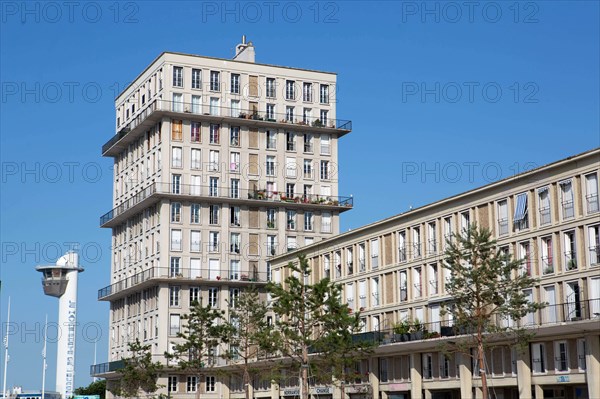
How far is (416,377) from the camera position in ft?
227

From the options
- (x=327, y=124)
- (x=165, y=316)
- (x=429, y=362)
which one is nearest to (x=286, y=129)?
(x=327, y=124)

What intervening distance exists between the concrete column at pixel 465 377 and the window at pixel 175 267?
133 ft

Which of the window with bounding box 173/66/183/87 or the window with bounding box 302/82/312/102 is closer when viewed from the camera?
the window with bounding box 173/66/183/87

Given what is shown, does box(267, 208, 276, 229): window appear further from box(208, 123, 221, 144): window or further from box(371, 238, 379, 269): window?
box(371, 238, 379, 269): window

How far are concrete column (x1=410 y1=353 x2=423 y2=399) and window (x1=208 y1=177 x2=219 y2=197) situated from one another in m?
36.8

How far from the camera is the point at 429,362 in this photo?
2704 inches

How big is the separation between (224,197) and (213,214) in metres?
2.15

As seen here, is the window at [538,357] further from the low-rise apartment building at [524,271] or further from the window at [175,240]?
the window at [175,240]

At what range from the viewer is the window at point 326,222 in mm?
104375

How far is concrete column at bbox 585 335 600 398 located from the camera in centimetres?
5353

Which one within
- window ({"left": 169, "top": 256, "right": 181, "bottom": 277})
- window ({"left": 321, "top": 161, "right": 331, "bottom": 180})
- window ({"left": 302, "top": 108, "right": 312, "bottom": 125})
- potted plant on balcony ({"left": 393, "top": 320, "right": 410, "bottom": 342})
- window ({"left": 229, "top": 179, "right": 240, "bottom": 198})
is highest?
window ({"left": 302, "top": 108, "right": 312, "bottom": 125})

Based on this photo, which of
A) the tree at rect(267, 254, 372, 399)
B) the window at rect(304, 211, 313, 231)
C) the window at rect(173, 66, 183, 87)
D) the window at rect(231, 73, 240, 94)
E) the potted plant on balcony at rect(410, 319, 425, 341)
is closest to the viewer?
the tree at rect(267, 254, 372, 399)

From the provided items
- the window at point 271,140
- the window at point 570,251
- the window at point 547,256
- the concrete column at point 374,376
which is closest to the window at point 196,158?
the window at point 271,140

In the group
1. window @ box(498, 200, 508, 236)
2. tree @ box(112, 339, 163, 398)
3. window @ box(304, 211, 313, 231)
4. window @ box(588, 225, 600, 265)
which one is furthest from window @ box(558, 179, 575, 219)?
window @ box(304, 211, 313, 231)
